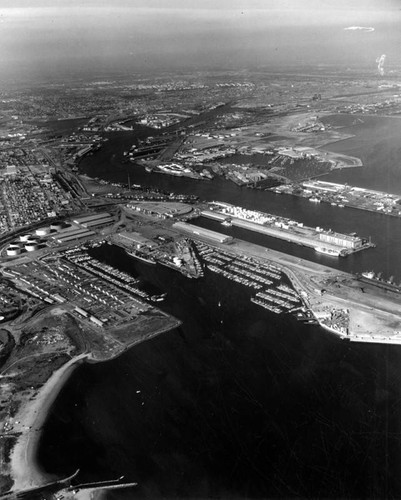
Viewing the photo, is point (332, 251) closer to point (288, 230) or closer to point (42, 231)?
point (288, 230)

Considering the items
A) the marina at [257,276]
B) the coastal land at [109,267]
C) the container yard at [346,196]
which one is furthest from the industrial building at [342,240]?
the container yard at [346,196]

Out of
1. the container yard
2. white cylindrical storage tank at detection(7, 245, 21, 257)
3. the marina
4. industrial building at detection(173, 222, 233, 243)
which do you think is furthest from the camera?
the container yard

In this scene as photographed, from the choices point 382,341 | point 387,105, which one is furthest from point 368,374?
point 387,105

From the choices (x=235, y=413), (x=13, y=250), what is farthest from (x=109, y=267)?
(x=235, y=413)

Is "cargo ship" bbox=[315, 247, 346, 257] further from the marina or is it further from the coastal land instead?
the marina

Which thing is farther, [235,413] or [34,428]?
[235,413]

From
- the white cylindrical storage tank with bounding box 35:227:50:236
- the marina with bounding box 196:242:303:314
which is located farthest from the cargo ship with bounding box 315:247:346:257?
the white cylindrical storage tank with bounding box 35:227:50:236

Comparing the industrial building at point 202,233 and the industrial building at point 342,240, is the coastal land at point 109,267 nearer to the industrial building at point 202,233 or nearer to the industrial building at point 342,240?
the industrial building at point 202,233
